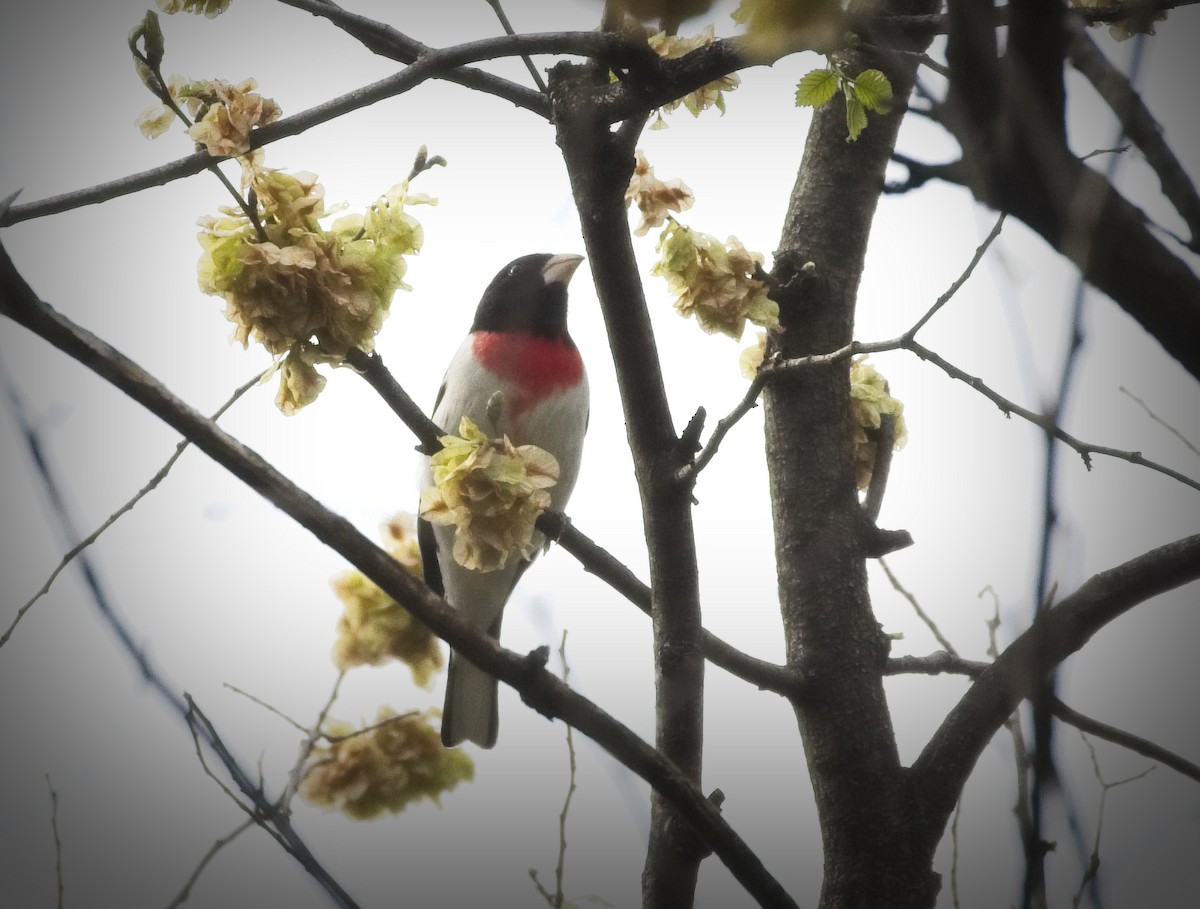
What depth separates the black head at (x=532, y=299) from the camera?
13.6ft

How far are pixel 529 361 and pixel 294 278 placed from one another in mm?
1914

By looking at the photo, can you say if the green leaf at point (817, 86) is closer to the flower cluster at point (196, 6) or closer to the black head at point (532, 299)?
the flower cluster at point (196, 6)

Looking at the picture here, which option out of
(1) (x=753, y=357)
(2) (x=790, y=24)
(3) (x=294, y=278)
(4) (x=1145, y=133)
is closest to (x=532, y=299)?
(1) (x=753, y=357)

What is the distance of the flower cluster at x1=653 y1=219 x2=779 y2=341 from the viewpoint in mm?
2414

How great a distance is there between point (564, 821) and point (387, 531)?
3.39 feet

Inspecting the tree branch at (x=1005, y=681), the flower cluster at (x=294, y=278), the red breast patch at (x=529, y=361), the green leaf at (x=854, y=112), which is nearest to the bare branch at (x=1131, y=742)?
the tree branch at (x=1005, y=681)

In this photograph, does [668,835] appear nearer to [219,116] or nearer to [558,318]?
[219,116]

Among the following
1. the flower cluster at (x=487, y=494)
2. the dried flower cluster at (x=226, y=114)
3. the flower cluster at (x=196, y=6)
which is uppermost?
the flower cluster at (x=196, y=6)

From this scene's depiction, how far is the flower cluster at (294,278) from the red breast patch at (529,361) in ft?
5.36

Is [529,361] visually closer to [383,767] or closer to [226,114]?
[383,767]

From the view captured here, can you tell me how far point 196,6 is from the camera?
85.4 inches

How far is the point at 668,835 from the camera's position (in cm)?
196

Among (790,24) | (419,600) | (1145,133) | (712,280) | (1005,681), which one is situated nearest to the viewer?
(1145,133)

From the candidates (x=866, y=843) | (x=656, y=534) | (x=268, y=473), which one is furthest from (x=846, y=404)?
(x=268, y=473)
